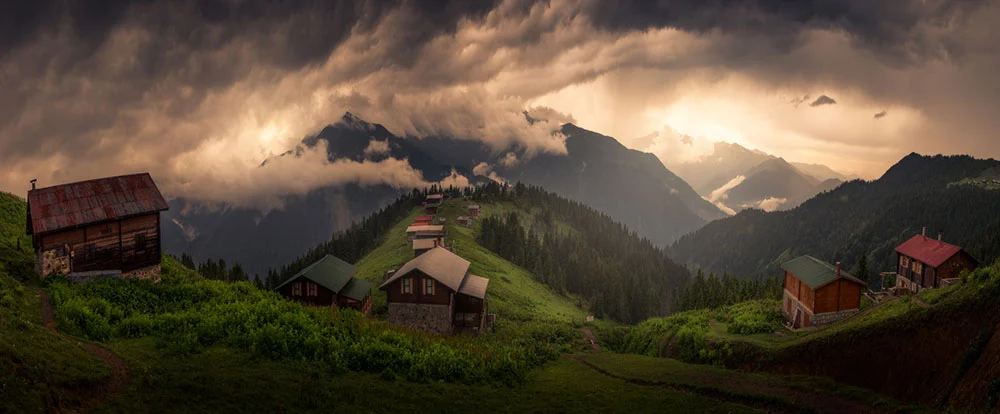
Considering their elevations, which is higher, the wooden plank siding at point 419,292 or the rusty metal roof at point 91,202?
the rusty metal roof at point 91,202

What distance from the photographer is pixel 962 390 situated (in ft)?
81.9

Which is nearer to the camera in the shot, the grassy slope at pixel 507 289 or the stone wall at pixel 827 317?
the stone wall at pixel 827 317

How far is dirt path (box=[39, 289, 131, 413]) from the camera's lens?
19.1 meters

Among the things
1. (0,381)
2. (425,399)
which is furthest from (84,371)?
(425,399)

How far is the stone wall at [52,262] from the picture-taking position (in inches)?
1390

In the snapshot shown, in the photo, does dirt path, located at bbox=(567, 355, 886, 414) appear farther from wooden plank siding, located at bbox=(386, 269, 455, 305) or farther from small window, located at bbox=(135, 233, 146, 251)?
small window, located at bbox=(135, 233, 146, 251)

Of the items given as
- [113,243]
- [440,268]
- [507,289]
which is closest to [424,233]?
[507,289]

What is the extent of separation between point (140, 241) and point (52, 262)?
6.52 metres

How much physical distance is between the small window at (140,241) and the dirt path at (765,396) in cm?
4281

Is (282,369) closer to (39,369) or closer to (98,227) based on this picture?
(39,369)

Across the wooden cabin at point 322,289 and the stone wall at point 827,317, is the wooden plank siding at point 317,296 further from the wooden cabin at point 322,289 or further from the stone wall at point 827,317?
the stone wall at point 827,317

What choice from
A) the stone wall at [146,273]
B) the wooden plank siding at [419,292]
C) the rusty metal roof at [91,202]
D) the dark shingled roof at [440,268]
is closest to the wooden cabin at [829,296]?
the dark shingled roof at [440,268]

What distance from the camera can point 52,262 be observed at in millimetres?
36031

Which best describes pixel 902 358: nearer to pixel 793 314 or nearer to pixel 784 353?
pixel 784 353
